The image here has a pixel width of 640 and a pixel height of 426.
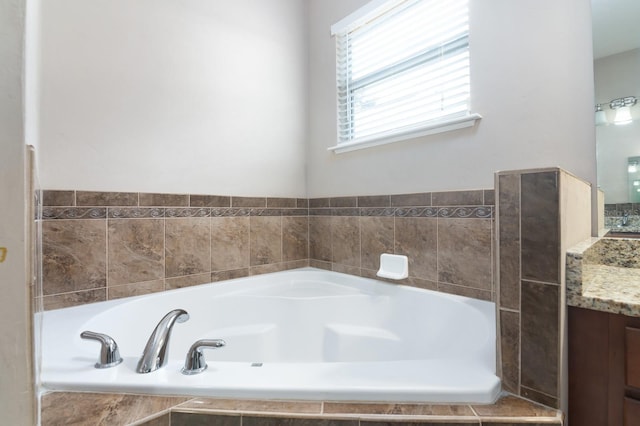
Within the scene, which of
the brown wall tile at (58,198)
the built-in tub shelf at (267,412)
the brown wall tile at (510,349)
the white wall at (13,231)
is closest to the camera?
the white wall at (13,231)

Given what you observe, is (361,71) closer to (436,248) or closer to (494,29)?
(494,29)

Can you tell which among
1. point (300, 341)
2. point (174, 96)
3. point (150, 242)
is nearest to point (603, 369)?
point (300, 341)

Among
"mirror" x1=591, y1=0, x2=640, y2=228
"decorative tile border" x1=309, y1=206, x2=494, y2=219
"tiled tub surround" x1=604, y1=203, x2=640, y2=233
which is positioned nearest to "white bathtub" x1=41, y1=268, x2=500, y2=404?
"decorative tile border" x1=309, y1=206, x2=494, y2=219

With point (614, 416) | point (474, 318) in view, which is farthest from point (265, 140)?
point (614, 416)

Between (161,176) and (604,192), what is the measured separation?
209 cm

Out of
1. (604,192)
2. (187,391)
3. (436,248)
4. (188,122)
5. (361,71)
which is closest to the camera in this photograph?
(187,391)

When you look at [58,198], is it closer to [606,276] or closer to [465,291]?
[465,291]

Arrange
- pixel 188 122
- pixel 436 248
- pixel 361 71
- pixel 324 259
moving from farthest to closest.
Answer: pixel 324 259, pixel 361 71, pixel 188 122, pixel 436 248

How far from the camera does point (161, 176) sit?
161cm

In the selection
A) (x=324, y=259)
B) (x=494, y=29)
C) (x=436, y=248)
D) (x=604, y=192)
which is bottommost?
(x=324, y=259)

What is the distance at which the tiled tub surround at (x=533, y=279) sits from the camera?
733 millimetres

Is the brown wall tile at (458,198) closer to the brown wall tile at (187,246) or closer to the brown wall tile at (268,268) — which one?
the brown wall tile at (268,268)

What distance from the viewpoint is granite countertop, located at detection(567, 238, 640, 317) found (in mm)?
752

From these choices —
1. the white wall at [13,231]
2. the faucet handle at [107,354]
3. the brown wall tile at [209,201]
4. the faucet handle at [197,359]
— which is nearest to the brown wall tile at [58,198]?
the brown wall tile at [209,201]
